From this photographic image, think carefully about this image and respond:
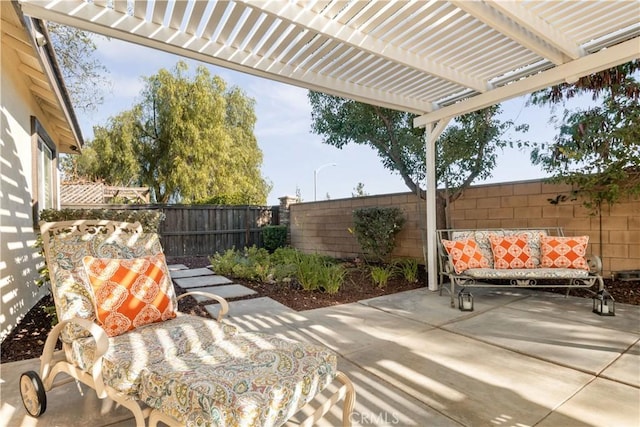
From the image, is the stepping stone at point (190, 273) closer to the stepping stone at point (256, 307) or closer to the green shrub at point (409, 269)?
the stepping stone at point (256, 307)

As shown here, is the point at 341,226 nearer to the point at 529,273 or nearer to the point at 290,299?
the point at 290,299

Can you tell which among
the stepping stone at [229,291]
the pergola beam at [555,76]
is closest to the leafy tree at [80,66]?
the stepping stone at [229,291]

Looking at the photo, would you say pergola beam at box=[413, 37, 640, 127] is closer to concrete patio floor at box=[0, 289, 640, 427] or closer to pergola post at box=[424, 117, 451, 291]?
pergola post at box=[424, 117, 451, 291]

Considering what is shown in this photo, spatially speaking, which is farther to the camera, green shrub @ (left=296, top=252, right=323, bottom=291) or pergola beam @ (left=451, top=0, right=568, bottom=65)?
green shrub @ (left=296, top=252, right=323, bottom=291)

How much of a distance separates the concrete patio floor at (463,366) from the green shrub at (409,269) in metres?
1.61

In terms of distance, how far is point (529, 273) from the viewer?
388 centimetres

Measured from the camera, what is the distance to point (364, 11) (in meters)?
2.82

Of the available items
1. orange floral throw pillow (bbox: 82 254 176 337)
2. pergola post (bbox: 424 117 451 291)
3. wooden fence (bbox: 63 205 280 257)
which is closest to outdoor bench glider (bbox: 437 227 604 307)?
pergola post (bbox: 424 117 451 291)

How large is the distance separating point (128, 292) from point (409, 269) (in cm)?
452

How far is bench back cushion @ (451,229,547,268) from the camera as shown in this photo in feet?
14.5

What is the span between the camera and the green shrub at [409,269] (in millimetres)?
5590

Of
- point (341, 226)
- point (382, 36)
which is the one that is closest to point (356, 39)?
point (382, 36)

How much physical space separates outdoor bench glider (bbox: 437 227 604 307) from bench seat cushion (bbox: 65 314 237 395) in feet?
9.92

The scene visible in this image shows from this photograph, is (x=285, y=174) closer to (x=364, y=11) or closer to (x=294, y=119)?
(x=294, y=119)
